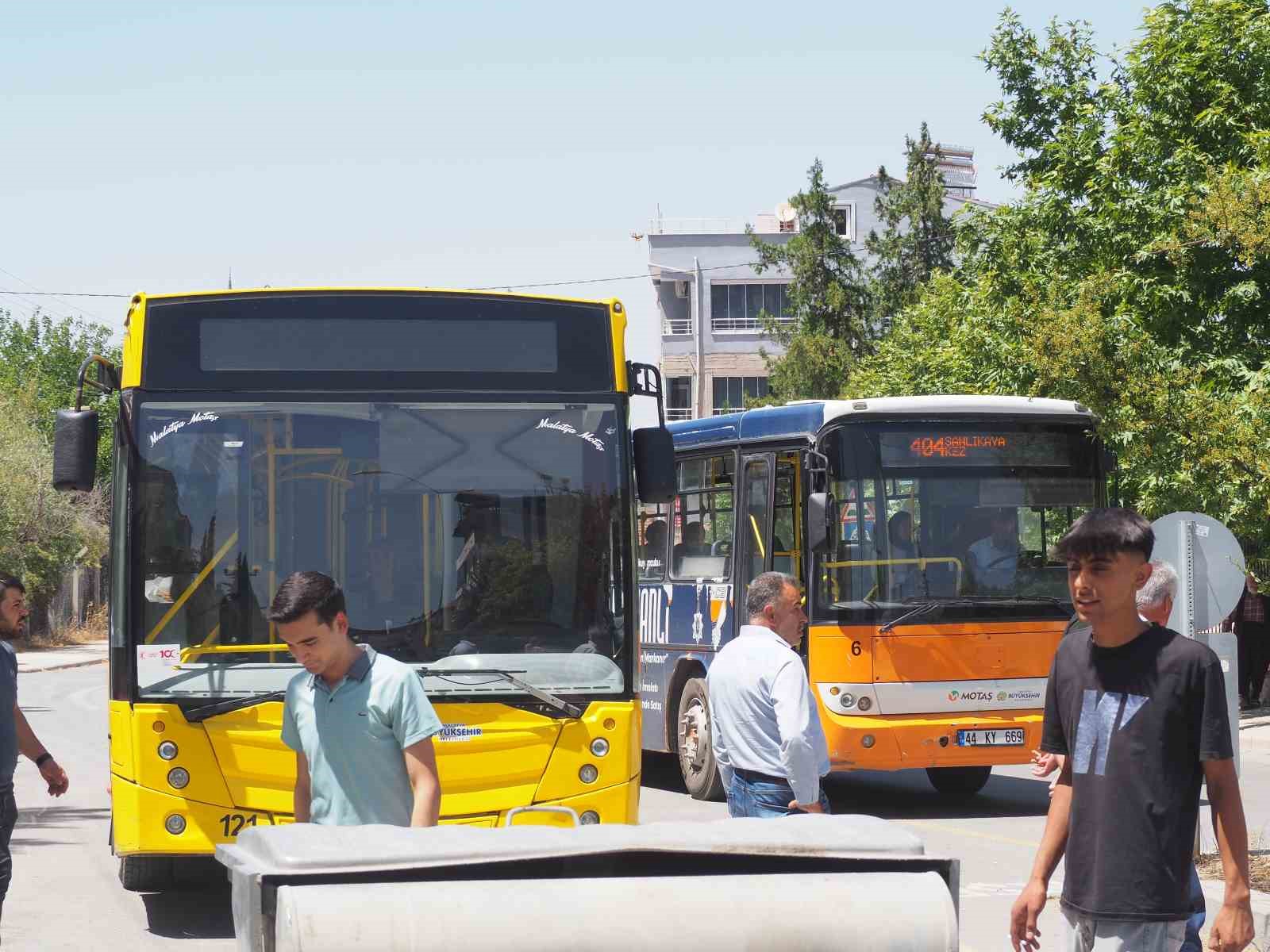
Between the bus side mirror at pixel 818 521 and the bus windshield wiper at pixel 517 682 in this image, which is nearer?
the bus windshield wiper at pixel 517 682

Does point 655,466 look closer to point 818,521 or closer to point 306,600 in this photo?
point 818,521

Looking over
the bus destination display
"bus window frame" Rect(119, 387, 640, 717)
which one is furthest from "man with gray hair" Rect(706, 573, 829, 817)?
the bus destination display

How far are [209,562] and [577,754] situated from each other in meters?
2.03

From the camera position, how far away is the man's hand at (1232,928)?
4.36 meters

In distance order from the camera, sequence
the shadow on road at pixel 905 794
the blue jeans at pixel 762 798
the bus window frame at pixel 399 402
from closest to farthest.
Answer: the blue jeans at pixel 762 798 → the bus window frame at pixel 399 402 → the shadow on road at pixel 905 794

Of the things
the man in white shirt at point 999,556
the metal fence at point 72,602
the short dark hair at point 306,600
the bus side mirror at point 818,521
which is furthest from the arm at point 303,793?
the metal fence at point 72,602

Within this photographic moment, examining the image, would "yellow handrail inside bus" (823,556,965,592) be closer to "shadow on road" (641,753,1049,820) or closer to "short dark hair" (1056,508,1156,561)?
"shadow on road" (641,753,1049,820)

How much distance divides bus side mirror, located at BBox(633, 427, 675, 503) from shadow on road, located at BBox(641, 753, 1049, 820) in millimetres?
5598

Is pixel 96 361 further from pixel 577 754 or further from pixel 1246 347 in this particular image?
pixel 1246 347

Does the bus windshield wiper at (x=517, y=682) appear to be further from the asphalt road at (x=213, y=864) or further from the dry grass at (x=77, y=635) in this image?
the dry grass at (x=77, y=635)

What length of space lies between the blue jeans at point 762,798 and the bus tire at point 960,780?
8.78 metres

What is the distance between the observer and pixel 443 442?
8992mm

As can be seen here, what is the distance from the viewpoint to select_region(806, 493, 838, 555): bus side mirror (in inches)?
515

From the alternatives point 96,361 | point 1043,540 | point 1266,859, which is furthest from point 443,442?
point 1043,540
